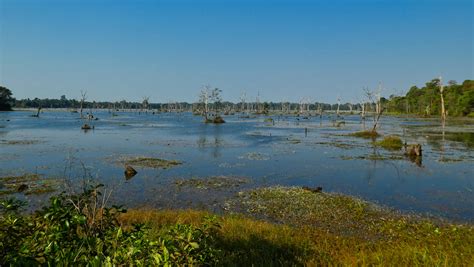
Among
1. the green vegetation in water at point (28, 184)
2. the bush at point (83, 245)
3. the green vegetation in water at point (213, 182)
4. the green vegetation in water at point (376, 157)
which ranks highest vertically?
the bush at point (83, 245)

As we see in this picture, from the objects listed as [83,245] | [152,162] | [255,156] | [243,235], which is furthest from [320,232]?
[255,156]

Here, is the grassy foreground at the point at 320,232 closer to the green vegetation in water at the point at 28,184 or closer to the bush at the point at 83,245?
the bush at the point at 83,245

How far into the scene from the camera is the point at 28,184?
22734 mm

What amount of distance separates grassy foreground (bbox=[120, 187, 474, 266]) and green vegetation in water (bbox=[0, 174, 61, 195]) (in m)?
8.78

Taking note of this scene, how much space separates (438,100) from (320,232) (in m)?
161

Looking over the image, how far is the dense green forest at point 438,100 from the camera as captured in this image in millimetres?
126562

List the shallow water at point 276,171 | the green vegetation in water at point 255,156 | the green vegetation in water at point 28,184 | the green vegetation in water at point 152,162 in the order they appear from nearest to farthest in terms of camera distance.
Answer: the shallow water at point 276,171, the green vegetation in water at point 28,184, the green vegetation in water at point 152,162, the green vegetation in water at point 255,156

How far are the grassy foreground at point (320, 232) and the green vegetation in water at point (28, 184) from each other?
8.78 metres

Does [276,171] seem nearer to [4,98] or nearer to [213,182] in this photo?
[213,182]

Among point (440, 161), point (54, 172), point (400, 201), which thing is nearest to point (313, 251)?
point (400, 201)

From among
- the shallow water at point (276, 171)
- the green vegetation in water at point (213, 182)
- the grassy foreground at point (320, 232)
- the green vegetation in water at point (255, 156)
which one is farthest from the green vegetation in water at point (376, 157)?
the grassy foreground at point (320, 232)

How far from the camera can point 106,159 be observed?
34250 mm

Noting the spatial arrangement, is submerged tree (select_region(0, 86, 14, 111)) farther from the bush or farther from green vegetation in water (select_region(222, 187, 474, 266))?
the bush

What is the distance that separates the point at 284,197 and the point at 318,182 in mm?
6290
